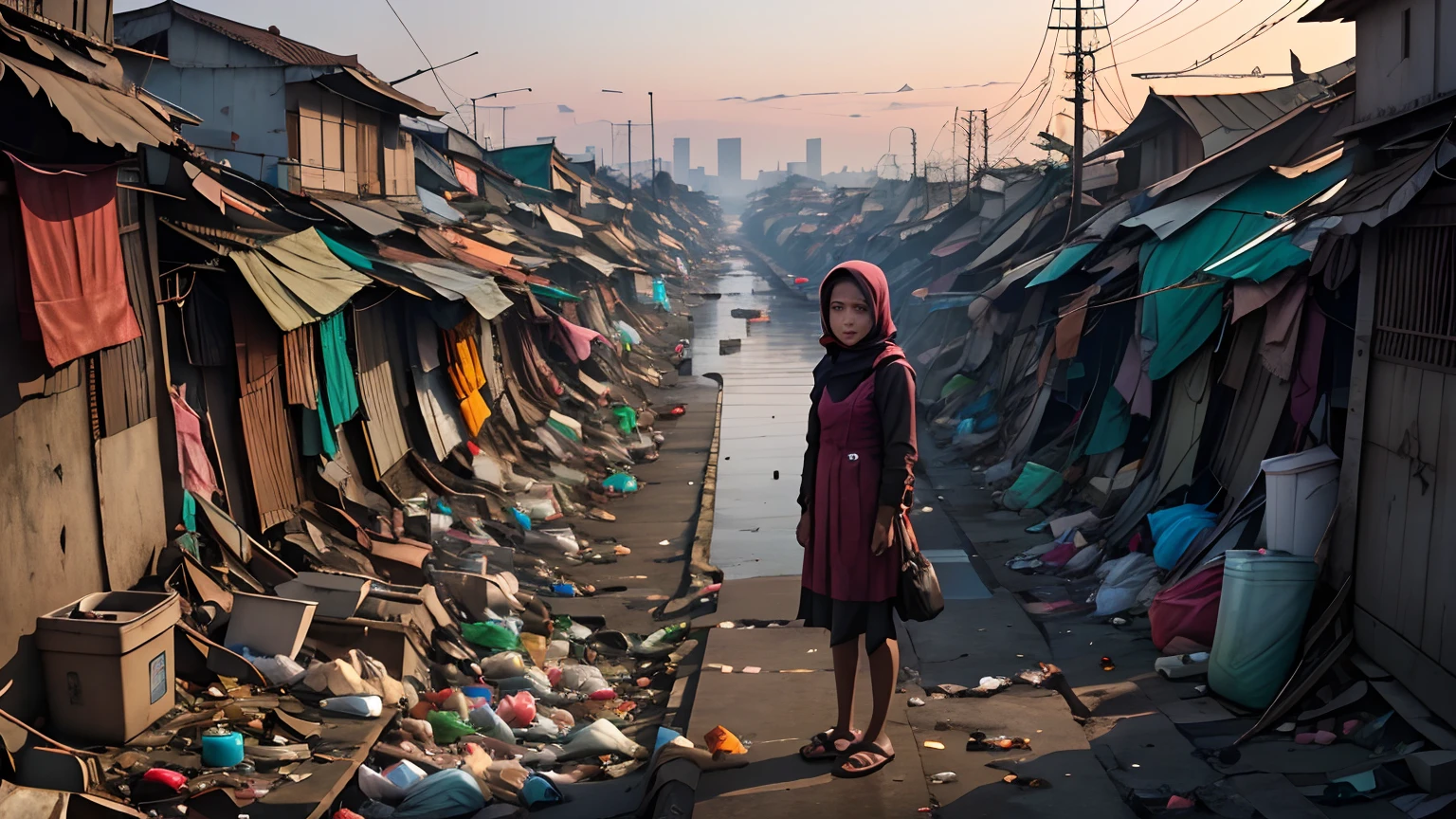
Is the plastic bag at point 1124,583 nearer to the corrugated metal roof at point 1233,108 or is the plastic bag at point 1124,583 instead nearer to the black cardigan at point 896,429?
the black cardigan at point 896,429

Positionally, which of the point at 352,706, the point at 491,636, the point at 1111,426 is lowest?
the point at 491,636

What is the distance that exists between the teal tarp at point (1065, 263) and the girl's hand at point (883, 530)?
39.4ft

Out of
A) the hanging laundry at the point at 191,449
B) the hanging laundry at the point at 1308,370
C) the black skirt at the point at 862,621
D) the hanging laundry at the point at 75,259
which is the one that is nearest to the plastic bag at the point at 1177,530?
the hanging laundry at the point at 1308,370

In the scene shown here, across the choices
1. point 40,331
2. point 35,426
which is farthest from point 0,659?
point 40,331

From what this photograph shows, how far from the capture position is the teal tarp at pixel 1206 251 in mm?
11609

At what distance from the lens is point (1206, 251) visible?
12.3 metres

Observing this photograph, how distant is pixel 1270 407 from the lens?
9766 millimetres

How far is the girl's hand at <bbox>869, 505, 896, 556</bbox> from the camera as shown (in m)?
5.24

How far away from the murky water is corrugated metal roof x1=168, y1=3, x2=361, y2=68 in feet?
27.6

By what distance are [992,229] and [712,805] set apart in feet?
91.5

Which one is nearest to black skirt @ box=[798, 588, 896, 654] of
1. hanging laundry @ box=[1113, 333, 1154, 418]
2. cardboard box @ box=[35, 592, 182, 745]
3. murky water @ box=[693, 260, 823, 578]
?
cardboard box @ box=[35, 592, 182, 745]

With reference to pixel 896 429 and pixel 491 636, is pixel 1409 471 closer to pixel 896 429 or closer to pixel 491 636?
pixel 896 429

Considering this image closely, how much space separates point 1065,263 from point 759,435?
765 centimetres

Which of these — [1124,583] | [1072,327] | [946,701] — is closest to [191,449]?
[946,701]
